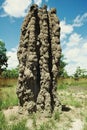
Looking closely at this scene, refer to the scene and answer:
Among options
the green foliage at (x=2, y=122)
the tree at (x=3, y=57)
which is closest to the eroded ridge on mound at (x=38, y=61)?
the green foliage at (x=2, y=122)

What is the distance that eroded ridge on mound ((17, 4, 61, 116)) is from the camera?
47.7 feet

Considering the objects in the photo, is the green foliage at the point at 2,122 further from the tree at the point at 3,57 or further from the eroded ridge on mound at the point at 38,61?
the tree at the point at 3,57

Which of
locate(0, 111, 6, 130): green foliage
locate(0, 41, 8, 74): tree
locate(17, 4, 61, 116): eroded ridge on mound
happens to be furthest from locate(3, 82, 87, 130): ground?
locate(0, 41, 8, 74): tree

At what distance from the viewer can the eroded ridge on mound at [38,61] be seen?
14547 millimetres

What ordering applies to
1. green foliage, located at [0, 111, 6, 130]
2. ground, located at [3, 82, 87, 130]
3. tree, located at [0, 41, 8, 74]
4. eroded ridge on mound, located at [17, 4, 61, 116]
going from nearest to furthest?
green foliage, located at [0, 111, 6, 130] → ground, located at [3, 82, 87, 130] → eroded ridge on mound, located at [17, 4, 61, 116] → tree, located at [0, 41, 8, 74]

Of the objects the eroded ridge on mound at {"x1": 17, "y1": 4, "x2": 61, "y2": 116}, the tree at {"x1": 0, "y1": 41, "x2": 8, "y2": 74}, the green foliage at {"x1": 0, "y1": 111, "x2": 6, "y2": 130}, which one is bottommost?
the green foliage at {"x1": 0, "y1": 111, "x2": 6, "y2": 130}

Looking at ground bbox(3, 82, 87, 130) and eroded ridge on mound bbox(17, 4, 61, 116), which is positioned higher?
eroded ridge on mound bbox(17, 4, 61, 116)

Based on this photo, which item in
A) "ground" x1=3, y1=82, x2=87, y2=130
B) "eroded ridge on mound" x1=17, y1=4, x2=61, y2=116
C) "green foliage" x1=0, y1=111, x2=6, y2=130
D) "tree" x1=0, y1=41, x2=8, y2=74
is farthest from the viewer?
"tree" x1=0, y1=41, x2=8, y2=74

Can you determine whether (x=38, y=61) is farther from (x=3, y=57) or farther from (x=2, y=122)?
(x=3, y=57)

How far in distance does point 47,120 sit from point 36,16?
5023 millimetres

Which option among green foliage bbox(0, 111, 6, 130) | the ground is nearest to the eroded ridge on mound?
the ground

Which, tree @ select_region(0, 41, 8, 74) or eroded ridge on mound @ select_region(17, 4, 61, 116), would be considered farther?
tree @ select_region(0, 41, 8, 74)

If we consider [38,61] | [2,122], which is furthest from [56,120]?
[38,61]

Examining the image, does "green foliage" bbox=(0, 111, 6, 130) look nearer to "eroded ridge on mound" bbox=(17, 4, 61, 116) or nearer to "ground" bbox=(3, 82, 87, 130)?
"ground" bbox=(3, 82, 87, 130)
